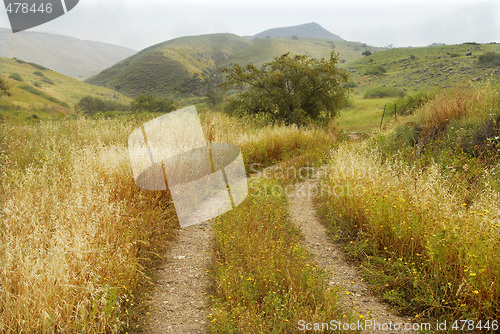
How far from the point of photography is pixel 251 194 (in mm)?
6305

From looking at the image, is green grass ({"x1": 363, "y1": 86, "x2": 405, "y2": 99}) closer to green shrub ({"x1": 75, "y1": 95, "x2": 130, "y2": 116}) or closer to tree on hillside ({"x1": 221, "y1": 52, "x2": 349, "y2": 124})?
tree on hillside ({"x1": 221, "y1": 52, "x2": 349, "y2": 124})

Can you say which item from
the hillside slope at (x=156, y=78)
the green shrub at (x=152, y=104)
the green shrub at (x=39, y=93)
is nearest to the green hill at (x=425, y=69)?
the green shrub at (x=152, y=104)

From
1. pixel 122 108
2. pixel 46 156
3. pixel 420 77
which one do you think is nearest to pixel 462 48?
pixel 420 77

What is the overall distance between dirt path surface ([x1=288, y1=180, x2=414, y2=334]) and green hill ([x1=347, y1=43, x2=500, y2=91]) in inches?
1222

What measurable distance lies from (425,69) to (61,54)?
95.0 meters

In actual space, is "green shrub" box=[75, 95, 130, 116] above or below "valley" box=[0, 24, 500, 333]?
above

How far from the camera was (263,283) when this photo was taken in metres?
3.27

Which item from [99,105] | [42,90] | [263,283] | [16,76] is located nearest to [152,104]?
[99,105]

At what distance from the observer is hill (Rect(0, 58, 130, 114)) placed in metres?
30.9

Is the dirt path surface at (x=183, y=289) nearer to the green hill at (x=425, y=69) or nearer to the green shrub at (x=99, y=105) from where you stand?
the green shrub at (x=99, y=105)

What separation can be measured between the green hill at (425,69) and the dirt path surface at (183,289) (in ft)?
110

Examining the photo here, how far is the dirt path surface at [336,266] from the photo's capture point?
2.98 m

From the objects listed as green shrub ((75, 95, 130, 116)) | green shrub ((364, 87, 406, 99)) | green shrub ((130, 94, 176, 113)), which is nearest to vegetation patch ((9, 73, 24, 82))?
green shrub ((75, 95, 130, 116))

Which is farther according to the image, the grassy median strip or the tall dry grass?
the grassy median strip
